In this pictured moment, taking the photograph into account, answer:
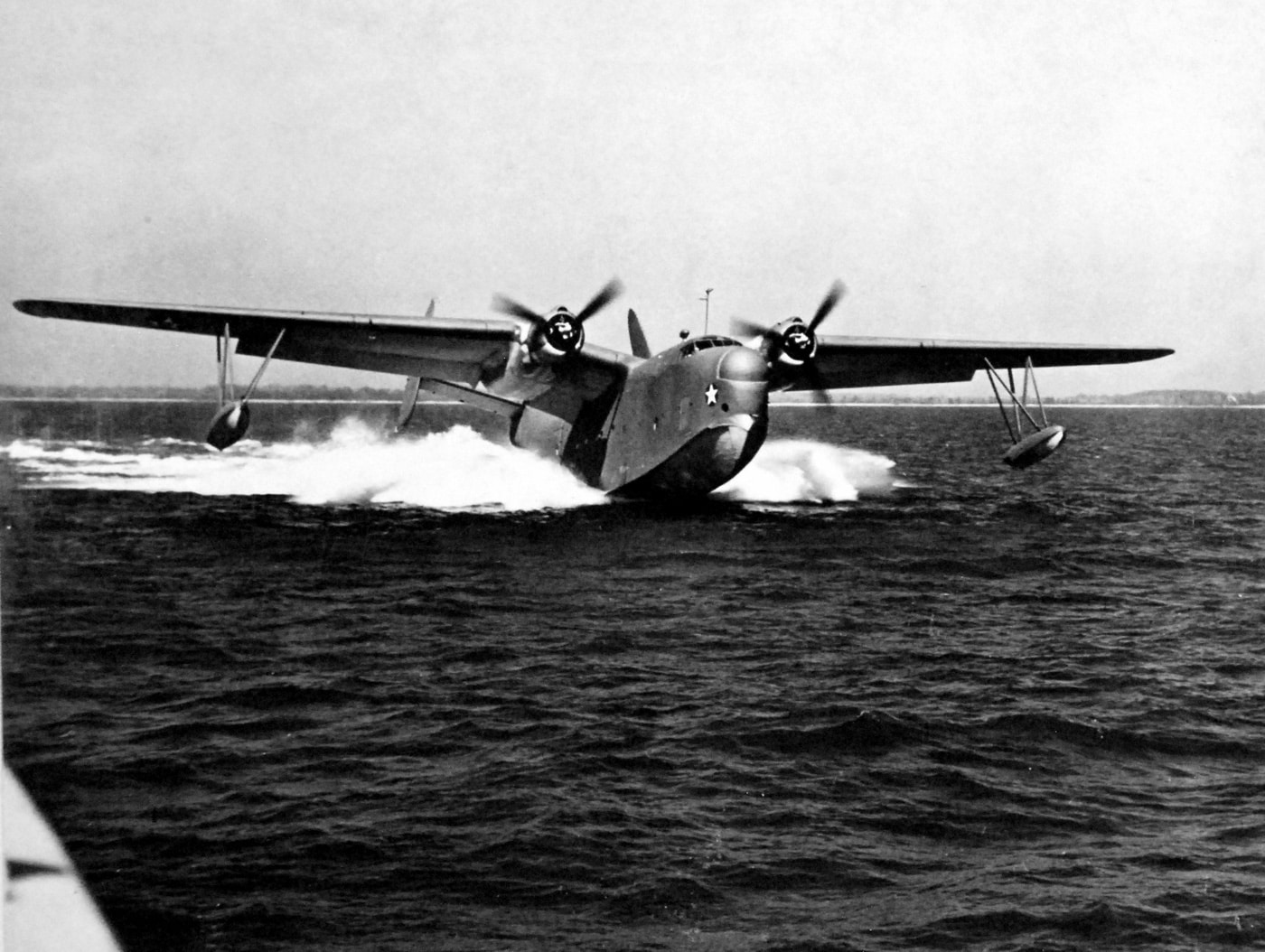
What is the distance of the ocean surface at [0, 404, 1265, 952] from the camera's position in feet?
21.3

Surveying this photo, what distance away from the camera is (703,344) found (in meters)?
21.9

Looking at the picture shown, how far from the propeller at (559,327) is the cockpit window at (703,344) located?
196cm

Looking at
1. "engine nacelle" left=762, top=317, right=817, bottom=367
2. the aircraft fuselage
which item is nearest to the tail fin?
the aircraft fuselage

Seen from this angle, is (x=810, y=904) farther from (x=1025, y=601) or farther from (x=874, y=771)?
(x=1025, y=601)

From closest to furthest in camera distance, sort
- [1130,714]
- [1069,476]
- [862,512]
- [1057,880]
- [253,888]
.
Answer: [253,888]
[1057,880]
[1130,714]
[862,512]
[1069,476]

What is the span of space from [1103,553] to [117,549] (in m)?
18.0

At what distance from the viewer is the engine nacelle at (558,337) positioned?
69.9 ft

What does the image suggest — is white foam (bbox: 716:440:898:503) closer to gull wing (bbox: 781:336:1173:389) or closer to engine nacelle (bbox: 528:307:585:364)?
gull wing (bbox: 781:336:1173:389)

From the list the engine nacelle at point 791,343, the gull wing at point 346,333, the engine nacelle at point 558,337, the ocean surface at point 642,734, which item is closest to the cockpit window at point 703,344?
the engine nacelle at point 791,343

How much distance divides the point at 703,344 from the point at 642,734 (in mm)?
13601

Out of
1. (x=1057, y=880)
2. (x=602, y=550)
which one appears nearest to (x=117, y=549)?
(x=602, y=550)

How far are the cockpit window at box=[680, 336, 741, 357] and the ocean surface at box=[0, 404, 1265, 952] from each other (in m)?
3.85

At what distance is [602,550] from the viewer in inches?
744

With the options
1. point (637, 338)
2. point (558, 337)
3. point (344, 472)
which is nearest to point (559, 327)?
point (558, 337)
